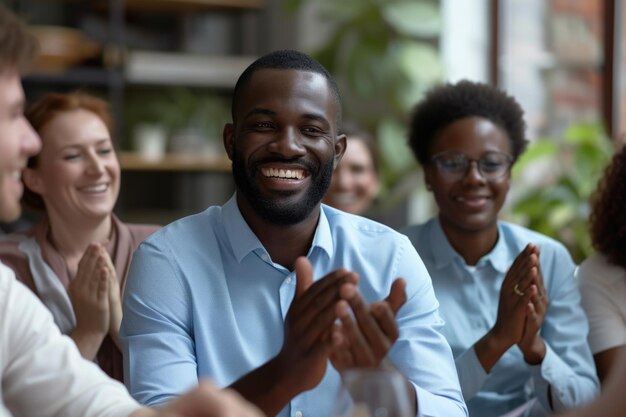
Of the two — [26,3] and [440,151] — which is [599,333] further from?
[26,3]

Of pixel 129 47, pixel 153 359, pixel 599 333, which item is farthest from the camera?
pixel 129 47

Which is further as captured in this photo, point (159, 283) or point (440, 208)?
point (440, 208)

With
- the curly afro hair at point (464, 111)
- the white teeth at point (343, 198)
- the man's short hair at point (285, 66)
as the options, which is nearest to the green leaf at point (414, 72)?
the white teeth at point (343, 198)

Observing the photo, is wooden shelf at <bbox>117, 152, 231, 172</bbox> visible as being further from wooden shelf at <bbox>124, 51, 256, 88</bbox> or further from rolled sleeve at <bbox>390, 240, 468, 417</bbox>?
rolled sleeve at <bbox>390, 240, 468, 417</bbox>

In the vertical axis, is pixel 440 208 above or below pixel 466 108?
below

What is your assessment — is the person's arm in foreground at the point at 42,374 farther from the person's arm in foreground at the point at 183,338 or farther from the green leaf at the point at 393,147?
the green leaf at the point at 393,147

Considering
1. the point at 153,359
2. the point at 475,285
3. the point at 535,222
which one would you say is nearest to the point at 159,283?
the point at 153,359

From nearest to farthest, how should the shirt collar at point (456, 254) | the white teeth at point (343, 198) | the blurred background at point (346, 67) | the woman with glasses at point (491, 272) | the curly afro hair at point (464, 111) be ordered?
the woman with glasses at point (491, 272)
the shirt collar at point (456, 254)
the curly afro hair at point (464, 111)
the white teeth at point (343, 198)
the blurred background at point (346, 67)

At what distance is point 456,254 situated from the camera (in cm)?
227

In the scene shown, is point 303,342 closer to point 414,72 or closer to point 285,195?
point 285,195

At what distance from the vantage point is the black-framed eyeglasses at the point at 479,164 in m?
2.31

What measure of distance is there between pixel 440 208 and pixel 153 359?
98cm

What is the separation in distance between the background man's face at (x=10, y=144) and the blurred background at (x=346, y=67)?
305 cm

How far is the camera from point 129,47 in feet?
17.3
